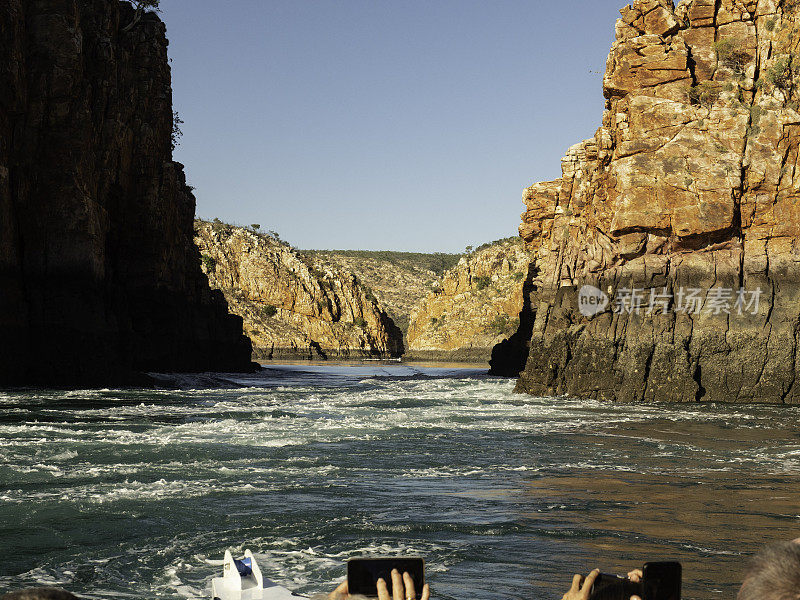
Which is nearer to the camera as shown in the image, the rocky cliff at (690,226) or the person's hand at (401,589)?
the person's hand at (401,589)

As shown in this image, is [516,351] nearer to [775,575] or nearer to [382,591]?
[382,591]

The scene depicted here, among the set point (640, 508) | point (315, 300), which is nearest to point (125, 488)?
point (640, 508)

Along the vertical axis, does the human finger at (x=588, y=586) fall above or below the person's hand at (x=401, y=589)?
below

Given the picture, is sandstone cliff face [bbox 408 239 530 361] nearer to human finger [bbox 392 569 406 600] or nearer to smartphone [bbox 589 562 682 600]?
smartphone [bbox 589 562 682 600]

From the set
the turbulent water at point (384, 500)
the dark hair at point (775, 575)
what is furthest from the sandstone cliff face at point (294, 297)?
the dark hair at point (775, 575)

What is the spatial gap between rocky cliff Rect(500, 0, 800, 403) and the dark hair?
1264 inches

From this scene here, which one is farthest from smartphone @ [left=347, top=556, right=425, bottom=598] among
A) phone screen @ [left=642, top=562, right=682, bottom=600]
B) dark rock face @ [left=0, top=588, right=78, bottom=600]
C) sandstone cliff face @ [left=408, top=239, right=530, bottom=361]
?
sandstone cliff face @ [left=408, top=239, right=530, bottom=361]

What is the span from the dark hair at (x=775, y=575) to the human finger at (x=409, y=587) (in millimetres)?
1087

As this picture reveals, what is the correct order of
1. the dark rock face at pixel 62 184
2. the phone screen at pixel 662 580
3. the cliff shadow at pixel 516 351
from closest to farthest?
1. the phone screen at pixel 662 580
2. the dark rock face at pixel 62 184
3. the cliff shadow at pixel 516 351

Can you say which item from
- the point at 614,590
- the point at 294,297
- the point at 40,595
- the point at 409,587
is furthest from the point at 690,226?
the point at 294,297

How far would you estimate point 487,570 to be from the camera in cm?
809

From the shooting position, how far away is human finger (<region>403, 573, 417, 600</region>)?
2965mm

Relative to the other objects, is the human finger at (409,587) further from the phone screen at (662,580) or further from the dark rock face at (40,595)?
the dark rock face at (40,595)

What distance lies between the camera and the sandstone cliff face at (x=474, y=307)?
111 m
